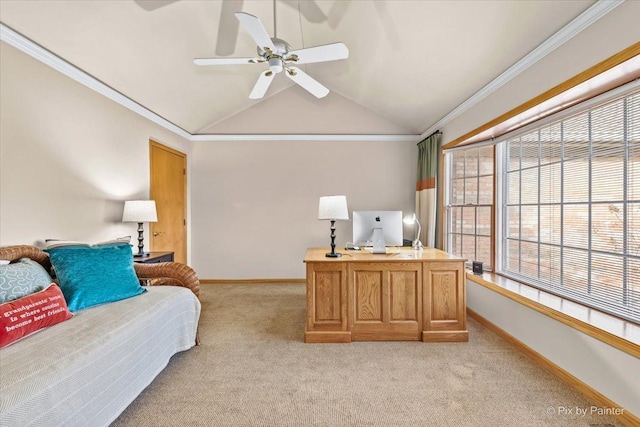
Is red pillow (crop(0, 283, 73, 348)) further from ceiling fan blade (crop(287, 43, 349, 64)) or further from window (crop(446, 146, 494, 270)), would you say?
window (crop(446, 146, 494, 270))

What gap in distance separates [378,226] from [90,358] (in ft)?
7.92

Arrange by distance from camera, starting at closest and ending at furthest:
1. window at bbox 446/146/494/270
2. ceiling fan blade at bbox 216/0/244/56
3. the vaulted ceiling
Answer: the vaulted ceiling, ceiling fan blade at bbox 216/0/244/56, window at bbox 446/146/494/270

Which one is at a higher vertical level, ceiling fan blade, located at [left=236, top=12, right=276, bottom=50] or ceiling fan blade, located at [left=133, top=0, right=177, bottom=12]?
ceiling fan blade, located at [left=133, top=0, right=177, bottom=12]

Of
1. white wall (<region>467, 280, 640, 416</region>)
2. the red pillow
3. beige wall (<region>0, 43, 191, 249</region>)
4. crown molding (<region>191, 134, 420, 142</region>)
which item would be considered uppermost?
crown molding (<region>191, 134, 420, 142</region>)

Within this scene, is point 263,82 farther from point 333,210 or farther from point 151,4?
point 333,210

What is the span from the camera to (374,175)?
4992mm

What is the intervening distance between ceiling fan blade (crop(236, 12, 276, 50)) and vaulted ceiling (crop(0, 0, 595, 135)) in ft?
1.42

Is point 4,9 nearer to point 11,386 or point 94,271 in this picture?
point 94,271

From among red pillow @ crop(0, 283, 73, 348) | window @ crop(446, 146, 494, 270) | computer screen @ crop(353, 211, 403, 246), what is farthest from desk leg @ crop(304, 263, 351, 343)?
window @ crop(446, 146, 494, 270)

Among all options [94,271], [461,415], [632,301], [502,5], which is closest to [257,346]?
[94,271]

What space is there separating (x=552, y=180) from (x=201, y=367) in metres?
3.31

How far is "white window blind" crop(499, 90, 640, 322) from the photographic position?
6.44 ft

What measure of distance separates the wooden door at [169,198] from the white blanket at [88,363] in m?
2.02

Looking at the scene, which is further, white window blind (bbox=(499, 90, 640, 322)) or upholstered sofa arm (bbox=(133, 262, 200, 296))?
upholstered sofa arm (bbox=(133, 262, 200, 296))
